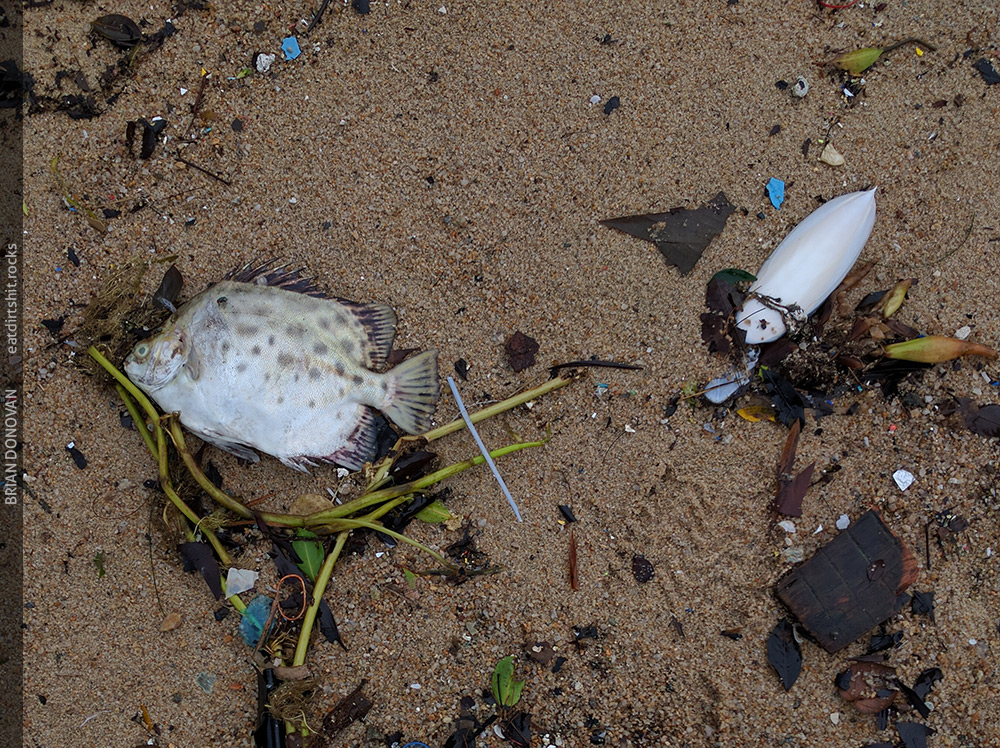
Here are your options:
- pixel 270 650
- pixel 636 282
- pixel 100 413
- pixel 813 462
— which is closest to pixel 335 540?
pixel 270 650

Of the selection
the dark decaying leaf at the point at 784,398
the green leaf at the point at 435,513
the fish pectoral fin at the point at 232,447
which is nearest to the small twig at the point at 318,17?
the fish pectoral fin at the point at 232,447

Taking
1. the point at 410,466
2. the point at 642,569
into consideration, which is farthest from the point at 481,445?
the point at 642,569

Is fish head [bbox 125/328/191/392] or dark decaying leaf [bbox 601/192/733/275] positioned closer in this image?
fish head [bbox 125/328/191/392]

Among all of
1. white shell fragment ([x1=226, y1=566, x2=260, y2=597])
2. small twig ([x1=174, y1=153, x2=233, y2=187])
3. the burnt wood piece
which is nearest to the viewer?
the burnt wood piece

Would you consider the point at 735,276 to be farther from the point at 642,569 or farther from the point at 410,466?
the point at 410,466

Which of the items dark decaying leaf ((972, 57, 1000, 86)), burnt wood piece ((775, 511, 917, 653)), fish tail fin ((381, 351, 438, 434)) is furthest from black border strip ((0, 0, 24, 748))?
dark decaying leaf ((972, 57, 1000, 86))

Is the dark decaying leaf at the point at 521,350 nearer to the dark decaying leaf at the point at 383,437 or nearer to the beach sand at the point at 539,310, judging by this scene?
the beach sand at the point at 539,310

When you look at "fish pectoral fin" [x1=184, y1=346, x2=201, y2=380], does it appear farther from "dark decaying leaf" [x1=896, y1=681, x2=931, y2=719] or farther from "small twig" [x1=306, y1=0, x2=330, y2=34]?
"dark decaying leaf" [x1=896, y1=681, x2=931, y2=719]

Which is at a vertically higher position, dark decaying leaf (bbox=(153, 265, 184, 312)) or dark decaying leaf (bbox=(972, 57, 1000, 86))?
dark decaying leaf (bbox=(972, 57, 1000, 86))
